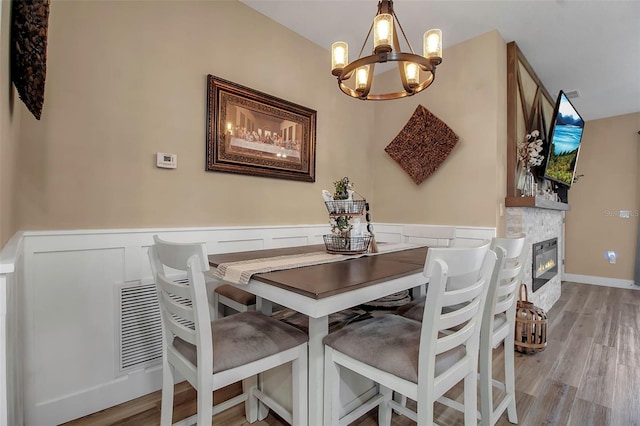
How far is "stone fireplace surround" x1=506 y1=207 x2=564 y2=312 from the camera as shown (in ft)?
9.25

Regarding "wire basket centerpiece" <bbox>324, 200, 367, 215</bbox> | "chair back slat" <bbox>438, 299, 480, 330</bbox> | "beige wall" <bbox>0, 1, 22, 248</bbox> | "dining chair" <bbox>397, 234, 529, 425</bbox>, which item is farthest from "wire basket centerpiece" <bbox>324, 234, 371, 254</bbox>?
"beige wall" <bbox>0, 1, 22, 248</bbox>

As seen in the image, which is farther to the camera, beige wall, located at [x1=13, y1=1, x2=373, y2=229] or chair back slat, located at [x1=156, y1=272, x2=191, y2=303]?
beige wall, located at [x1=13, y1=1, x2=373, y2=229]

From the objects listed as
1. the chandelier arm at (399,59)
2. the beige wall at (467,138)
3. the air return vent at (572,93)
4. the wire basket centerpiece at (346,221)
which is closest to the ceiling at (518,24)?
the beige wall at (467,138)

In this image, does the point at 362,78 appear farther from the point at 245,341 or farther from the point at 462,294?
the point at 245,341

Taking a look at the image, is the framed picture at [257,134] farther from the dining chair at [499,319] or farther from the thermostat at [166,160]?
the dining chair at [499,319]

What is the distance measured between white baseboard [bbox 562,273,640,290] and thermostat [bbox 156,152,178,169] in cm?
623

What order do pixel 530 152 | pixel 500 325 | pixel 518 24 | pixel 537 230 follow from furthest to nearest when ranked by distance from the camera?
pixel 537 230
pixel 530 152
pixel 518 24
pixel 500 325

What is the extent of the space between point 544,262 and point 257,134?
11.2ft

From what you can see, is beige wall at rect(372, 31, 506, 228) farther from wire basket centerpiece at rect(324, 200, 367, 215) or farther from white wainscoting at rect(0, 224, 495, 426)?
white wainscoting at rect(0, 224, 495, 426)

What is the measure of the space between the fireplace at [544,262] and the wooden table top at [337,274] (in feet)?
6.88

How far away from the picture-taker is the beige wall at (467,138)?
269 cm

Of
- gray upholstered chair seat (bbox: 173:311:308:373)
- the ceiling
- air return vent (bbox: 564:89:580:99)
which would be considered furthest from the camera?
air return vent (bbox: 564:89:580:99)

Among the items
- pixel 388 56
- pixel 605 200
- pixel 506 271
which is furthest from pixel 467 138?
pixel 605 200

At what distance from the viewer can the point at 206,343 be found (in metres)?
1.10
